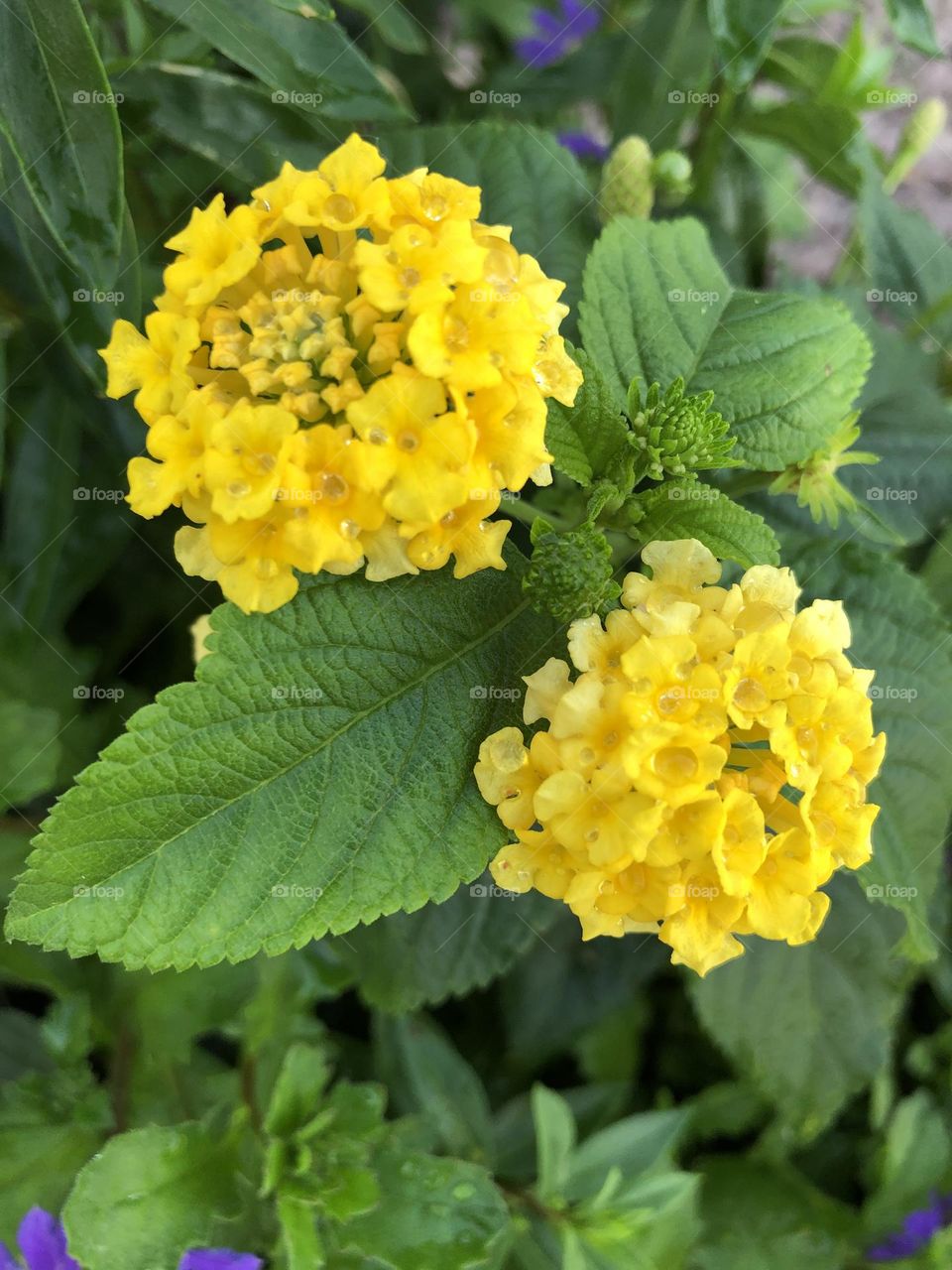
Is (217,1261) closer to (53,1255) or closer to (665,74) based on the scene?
(53,1255)

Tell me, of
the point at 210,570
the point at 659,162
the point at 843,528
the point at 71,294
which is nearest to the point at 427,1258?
the point at 210,570

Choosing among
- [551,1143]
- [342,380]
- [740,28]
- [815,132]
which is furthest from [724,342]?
[551,1143]

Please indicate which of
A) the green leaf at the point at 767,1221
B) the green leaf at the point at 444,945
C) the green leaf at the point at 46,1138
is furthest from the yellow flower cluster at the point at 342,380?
the green leaf at the point at 767,1221

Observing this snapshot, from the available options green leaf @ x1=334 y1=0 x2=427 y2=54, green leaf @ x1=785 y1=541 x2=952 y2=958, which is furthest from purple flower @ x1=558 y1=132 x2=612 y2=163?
green leaf @ x1=785 y1=541 x2=952 y2=958

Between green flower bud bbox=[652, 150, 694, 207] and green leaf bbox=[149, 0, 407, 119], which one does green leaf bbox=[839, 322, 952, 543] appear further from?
green leaf bbox=[149, 0, 407, 119]

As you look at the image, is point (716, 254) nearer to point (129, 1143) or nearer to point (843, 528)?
point (843, 528)

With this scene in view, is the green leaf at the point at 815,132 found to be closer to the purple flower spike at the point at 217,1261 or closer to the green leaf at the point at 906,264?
the green leaf at the point at 906,264
